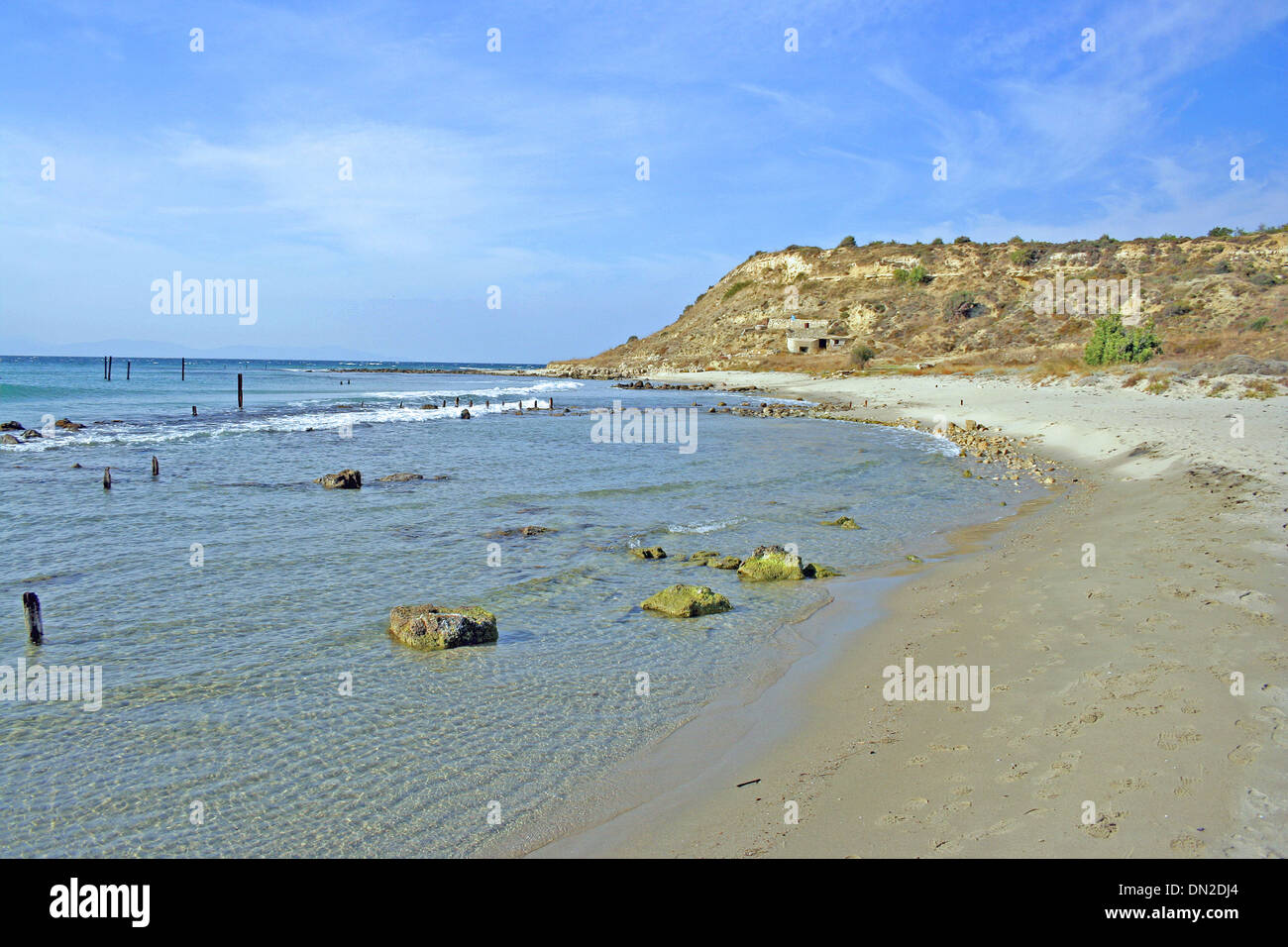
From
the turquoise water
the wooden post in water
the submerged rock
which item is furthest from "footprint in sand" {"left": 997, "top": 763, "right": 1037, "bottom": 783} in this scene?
the submerged rock

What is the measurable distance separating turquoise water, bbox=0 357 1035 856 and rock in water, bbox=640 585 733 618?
0.17m

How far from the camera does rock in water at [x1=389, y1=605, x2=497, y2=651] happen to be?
899 centimetres

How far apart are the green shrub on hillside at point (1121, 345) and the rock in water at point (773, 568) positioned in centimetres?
3963

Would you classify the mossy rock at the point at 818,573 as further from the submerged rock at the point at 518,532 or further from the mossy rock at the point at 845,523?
the submerged rock at the point at 518,532

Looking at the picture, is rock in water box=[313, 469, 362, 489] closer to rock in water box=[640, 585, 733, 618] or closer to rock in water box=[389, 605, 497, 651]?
rock in water box=[389, 605, 497, 651]

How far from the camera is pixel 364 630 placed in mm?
9570

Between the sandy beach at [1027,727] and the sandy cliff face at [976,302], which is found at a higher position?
the sandy cliff face at [976,302]

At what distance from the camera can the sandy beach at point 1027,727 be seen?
4844 millimetres

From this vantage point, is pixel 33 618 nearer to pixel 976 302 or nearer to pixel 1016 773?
pixel 1016 773

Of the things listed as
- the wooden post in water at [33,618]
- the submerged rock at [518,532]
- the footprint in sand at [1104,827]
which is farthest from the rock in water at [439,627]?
the footprint in sand at [1104,827]

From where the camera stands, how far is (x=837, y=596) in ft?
36.8

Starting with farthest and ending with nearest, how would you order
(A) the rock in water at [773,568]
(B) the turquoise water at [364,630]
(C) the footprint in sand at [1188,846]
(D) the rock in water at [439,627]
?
(A) the rock in water at [773,568] → (D) the rock in water at [439,627] → (B) the turquoise water at [364,630] → (C) the footprint in sand at [1188,846]
